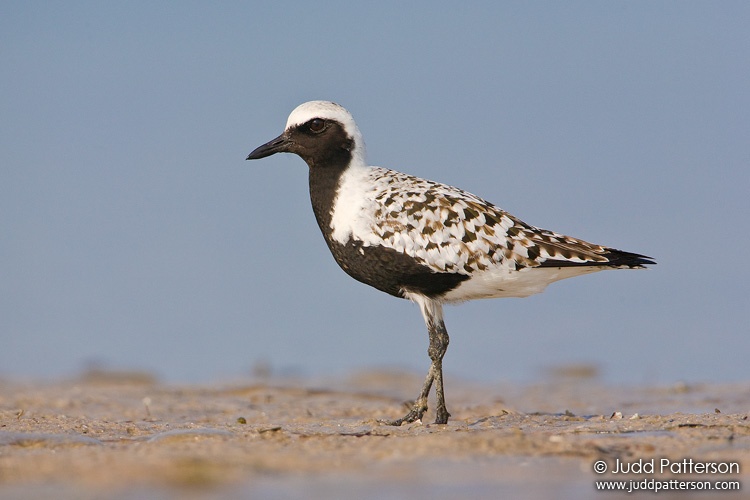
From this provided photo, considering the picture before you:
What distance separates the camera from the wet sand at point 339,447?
5105 mm

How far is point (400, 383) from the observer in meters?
16.4

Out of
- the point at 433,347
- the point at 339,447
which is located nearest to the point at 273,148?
the point at 433,347

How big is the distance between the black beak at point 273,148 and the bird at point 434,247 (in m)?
0.58

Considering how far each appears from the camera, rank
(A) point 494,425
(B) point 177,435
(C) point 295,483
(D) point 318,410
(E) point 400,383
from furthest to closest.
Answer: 1. (E) point 400,383
2. (D) point 318,410
3. (A) point 494,425
4. (B) point 177,435
5. (C) point 295,483

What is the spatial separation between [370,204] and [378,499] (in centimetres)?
486

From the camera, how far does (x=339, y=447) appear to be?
6.58 meters

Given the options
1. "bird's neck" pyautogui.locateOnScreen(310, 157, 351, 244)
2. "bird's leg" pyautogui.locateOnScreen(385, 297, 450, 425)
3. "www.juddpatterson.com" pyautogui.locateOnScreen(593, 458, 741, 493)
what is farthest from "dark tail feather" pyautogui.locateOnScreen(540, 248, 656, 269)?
"www.juddpatterson.com" pyautogui.locateOnScreen(593, 458, 741, 493)

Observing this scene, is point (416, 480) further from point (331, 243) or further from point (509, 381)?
point (509, 381)

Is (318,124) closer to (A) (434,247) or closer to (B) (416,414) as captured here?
(A) (434,247)

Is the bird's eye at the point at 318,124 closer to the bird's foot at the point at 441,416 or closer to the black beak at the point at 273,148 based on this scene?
the black beak at the point at 273,148

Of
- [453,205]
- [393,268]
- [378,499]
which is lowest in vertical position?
[378,499]

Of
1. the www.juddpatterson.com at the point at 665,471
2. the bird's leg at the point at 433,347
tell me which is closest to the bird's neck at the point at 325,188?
the bird's leg at the point at 433,347

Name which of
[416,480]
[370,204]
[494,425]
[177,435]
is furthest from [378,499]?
[370,204]

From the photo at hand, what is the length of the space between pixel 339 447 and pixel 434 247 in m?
3.03
